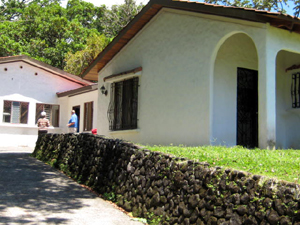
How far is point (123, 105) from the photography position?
12.1 metres

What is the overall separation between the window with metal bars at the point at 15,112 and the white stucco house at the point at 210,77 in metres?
8.64

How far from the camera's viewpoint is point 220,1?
70.8 ft

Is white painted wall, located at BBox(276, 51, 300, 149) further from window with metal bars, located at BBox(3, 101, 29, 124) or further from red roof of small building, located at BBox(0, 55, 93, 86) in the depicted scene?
window with metal bars, located at BBox(3, 101, 29, 124)

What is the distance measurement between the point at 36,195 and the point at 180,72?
4606 millimetres

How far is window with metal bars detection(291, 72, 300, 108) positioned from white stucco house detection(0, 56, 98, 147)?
929cm

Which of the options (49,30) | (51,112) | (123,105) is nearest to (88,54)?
(51,112)

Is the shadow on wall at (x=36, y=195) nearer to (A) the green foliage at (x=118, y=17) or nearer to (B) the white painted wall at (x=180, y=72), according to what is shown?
(B) the white painted wall at (x=180, y=72)

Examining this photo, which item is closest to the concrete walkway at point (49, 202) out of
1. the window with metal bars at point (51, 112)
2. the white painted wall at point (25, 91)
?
the white painted wall at point (25, 91)

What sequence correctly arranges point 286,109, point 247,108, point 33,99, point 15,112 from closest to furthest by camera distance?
point 247,108 < point 286,109 < point 15,112 < point 33,99

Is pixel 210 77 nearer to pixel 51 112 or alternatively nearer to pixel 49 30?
pixel 51 112

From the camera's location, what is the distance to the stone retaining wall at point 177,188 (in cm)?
423

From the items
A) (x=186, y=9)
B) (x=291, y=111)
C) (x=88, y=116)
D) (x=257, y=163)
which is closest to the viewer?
(x=257, y=163)

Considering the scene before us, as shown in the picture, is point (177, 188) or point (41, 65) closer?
point (177, 188)

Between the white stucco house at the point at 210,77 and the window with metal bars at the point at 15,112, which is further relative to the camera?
the window with metal bars at the point at 15,112
